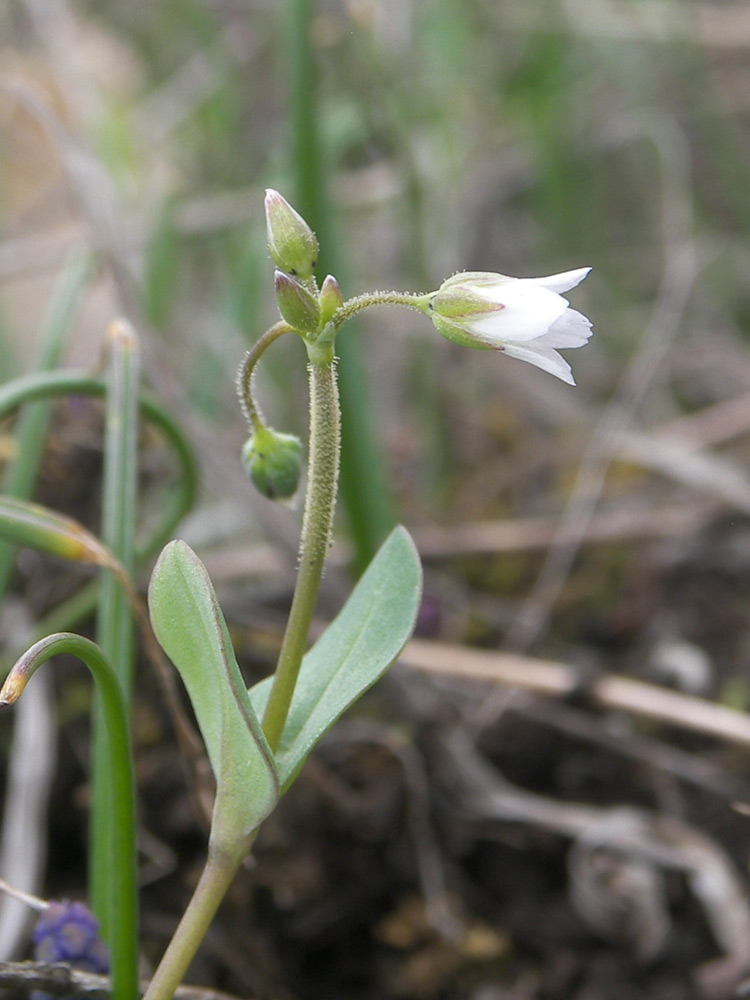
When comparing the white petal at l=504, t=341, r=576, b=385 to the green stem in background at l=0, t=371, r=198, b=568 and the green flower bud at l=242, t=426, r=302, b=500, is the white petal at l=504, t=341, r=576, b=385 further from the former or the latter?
the green stem in background at l=0, t=371, r=198, b=568

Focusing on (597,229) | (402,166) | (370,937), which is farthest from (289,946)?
(597,229)

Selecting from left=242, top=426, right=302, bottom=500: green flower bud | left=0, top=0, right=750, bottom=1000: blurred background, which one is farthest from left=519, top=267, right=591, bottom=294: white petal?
left=0, top=0, right=750, bottom=1000: blurred background

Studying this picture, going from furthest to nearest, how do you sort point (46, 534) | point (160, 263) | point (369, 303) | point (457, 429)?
point (457, 429), point (160, 263), point (46, 534), point (369, 303)

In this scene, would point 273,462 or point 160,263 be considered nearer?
point 273,462

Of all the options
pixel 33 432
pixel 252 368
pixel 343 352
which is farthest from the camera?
pixel 343 352

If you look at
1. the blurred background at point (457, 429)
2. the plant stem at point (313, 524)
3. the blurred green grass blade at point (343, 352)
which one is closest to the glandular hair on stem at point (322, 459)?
the plant stem at point (313, 524)

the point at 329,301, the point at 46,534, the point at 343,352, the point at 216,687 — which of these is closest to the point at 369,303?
the point at 329,301

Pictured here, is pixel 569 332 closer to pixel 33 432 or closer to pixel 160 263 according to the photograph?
pixel 33 432

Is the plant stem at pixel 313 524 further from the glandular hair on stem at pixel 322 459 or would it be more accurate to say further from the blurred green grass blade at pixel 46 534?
the blurred green grass blade at pixel 46 534
